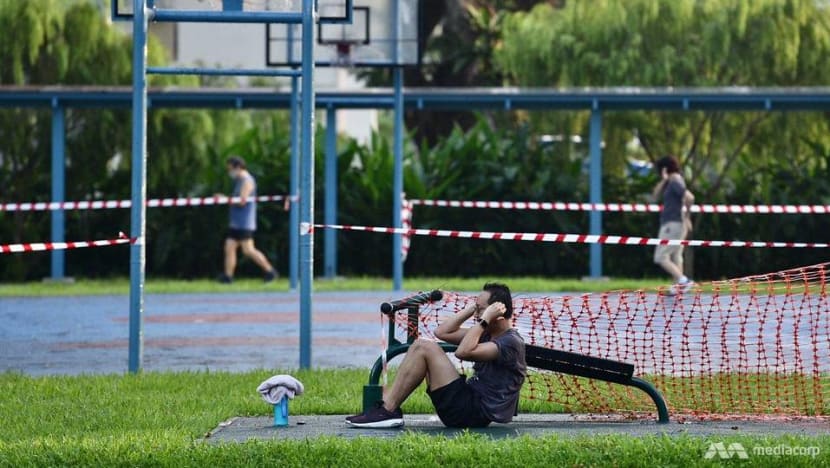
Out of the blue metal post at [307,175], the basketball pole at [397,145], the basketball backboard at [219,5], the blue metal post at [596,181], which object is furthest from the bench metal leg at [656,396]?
the blue metal post at [596,181]

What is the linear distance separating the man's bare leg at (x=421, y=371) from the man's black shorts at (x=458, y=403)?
0.12 feet

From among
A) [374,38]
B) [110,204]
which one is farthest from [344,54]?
[110,204]

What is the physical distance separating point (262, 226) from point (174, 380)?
16769 millimetres

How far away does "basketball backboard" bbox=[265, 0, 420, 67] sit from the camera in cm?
2208

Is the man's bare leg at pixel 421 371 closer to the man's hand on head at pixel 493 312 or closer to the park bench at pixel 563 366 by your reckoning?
the park bench at pixel 563 366

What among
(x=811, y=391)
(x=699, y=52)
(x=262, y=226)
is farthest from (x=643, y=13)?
(x=811, y=391)

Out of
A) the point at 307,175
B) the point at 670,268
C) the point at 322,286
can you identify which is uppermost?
the point at 307,175

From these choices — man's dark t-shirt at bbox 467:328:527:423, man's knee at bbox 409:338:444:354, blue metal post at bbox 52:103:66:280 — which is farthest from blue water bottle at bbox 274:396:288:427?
blue metal post at bbox 52:103:66:280

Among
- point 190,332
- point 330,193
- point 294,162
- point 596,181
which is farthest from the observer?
point 330,193

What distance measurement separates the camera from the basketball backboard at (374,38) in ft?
72.4

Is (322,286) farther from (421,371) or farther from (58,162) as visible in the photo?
(421,371)

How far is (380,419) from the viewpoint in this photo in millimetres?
9922

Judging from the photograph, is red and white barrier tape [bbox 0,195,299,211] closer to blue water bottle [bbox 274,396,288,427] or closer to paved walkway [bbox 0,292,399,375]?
paved walkway [bbox 0,292,399,375]
